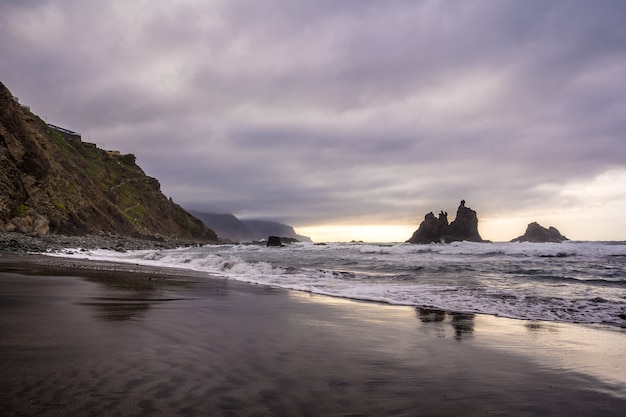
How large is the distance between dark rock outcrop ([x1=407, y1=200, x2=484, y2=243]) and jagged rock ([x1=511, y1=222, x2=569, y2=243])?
18.5 m

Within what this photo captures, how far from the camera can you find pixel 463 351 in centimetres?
472

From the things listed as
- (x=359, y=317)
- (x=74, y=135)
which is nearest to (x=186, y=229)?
(x=74, y=135)

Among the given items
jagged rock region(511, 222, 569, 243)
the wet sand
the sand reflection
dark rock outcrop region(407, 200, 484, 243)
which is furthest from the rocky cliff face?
jagged rock region(511, 222, 569, 243)

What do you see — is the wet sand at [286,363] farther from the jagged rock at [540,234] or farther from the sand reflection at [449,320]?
the jagged rock at [540,234]

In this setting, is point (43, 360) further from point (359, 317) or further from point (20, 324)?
point (359, 317)

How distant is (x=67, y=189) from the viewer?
51.2 m

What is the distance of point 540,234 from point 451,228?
25556 millimetres

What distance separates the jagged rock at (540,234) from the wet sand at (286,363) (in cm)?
10875

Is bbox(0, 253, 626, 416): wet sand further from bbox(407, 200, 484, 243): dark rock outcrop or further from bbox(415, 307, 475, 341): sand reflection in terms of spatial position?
bbox(407, 200, 484, 243): dark rock outcrop

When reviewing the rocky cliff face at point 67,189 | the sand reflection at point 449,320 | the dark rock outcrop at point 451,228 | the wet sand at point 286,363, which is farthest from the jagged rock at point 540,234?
the wet sand at point 286,363

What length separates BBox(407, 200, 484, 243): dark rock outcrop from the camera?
9431cm

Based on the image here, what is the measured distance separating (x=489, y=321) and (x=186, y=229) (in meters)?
92.7

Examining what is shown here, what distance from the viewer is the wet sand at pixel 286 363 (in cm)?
276

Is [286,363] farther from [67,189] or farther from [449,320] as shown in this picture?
[67,189]
